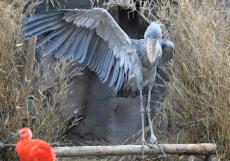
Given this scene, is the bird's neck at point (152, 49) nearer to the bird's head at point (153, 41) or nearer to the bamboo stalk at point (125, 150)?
the bird's head at point (153, 41)

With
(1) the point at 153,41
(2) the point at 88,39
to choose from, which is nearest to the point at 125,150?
(1) the point at 153,41

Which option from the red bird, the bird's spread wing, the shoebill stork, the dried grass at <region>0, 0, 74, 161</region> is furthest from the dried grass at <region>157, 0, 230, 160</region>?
the red bird

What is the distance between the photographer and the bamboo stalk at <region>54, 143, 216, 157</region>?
13.3 ft

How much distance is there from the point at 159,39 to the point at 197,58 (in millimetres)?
748

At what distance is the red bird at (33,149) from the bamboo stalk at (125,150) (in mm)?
319

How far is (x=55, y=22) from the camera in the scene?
441cm

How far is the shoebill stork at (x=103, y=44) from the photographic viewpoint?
430 cm

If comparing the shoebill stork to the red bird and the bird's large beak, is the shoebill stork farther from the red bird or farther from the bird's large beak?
the red bird

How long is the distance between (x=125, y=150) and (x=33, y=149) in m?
0.73

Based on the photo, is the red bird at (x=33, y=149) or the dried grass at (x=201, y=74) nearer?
the red bird at (x=33, y=149)

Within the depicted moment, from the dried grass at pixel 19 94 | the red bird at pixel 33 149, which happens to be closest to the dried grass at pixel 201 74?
the dried grass at pixel 19 94

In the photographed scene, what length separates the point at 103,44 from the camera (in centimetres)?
456

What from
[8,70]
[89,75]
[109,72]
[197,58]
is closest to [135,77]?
[109,72]

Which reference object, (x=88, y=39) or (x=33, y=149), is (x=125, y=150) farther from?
(x=88, y=39)
